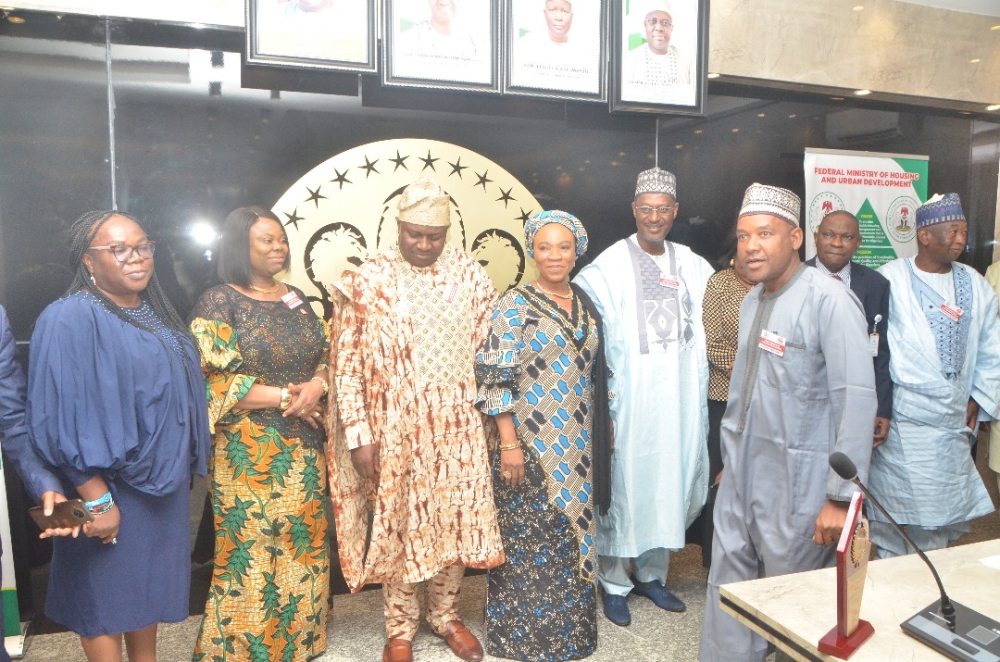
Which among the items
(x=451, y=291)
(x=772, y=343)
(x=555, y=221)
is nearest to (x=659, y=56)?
(x=555, y=221)

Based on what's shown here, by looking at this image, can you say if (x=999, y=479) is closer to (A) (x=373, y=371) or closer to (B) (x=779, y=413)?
(B) (x=779, y=413)

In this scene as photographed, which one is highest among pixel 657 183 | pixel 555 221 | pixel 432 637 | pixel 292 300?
pixel 657 183

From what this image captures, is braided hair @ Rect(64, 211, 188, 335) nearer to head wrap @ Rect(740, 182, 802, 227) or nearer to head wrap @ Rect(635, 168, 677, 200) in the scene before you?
head wrap @ Rect(740, 182, 802, 227)

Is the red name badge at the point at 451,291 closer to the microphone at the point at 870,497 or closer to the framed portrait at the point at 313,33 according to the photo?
the framed portrait at the point at 313,33

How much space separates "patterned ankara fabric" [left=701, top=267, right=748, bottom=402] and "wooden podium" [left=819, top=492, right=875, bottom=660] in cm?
181

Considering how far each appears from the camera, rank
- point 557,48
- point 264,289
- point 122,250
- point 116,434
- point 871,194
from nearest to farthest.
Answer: point 116,434, point 122,250, point 264,289, point 557,48, point 871,194

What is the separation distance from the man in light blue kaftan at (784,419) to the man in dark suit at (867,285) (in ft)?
3.83

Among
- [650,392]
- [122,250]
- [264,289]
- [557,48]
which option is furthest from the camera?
[557,48]

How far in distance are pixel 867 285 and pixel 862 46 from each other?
1669 millimetres

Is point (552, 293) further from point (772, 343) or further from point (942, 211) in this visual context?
point (942, 211)

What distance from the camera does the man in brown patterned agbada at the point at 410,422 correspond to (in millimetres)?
2691

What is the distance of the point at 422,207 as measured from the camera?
8.82 feet

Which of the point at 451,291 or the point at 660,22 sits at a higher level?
the point at 660,22

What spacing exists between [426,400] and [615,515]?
3.40ft
